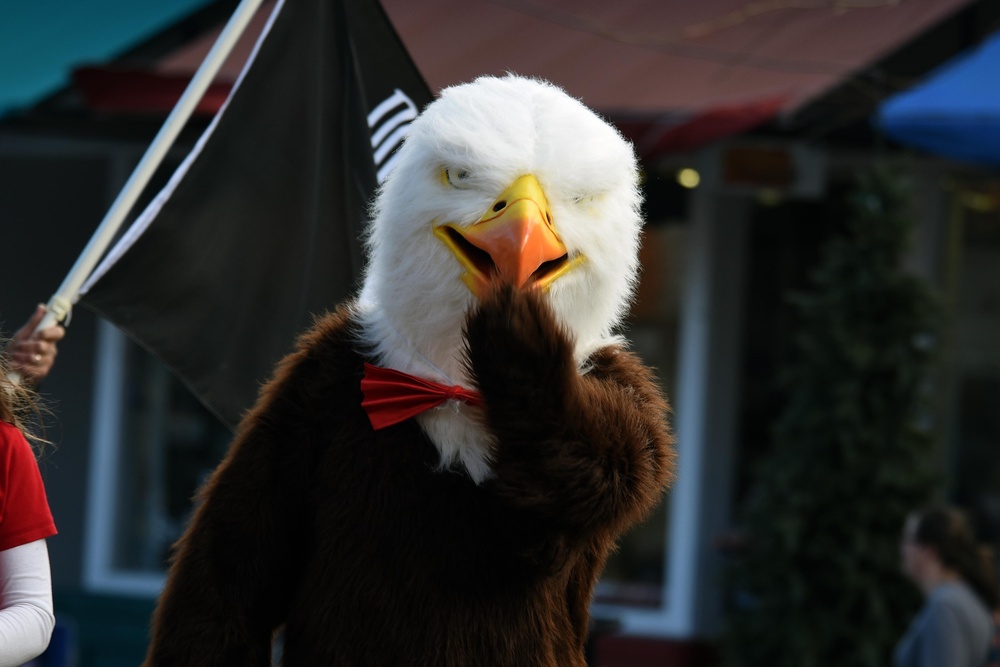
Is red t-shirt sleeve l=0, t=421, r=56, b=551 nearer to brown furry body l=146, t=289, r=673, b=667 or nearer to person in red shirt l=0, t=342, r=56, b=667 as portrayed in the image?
person in red shirt l=0, t=342, r=56, b=667

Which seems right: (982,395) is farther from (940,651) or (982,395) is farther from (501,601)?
(501,601)

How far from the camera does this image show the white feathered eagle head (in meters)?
2.16

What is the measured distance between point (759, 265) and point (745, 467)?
47.1 inches

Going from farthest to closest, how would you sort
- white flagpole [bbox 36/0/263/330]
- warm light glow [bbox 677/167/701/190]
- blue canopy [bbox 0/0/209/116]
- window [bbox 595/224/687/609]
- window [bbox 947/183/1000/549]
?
1. window [bbox 595/224/687/609]
2. window [bbox 947/183/1000/549]
3. warm light glow [bbox 677/167/701/190]
4. blue canopy [bbox 0/0/209/116]
5. white flagpole [bbox 36/0/263/330]

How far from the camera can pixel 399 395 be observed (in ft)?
7.26

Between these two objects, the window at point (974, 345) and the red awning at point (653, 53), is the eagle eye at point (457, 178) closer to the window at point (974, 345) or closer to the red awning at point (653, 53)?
the red awning at point (653, 53)

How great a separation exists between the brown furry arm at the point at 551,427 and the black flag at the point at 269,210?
932 mm

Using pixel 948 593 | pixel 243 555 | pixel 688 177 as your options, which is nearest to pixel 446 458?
pixel 243 555

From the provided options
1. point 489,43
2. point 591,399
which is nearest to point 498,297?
point 591,399

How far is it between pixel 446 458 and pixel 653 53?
15.4 feet

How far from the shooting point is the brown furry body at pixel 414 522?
6.66 feet

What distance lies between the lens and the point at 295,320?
296 cm

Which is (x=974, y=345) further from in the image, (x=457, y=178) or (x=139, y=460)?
(x=457, y=178)

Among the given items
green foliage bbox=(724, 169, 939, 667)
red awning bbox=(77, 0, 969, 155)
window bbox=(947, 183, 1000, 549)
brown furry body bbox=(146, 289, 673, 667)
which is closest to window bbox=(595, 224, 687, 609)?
red awning bbox=(77, 0, 969, 155)
